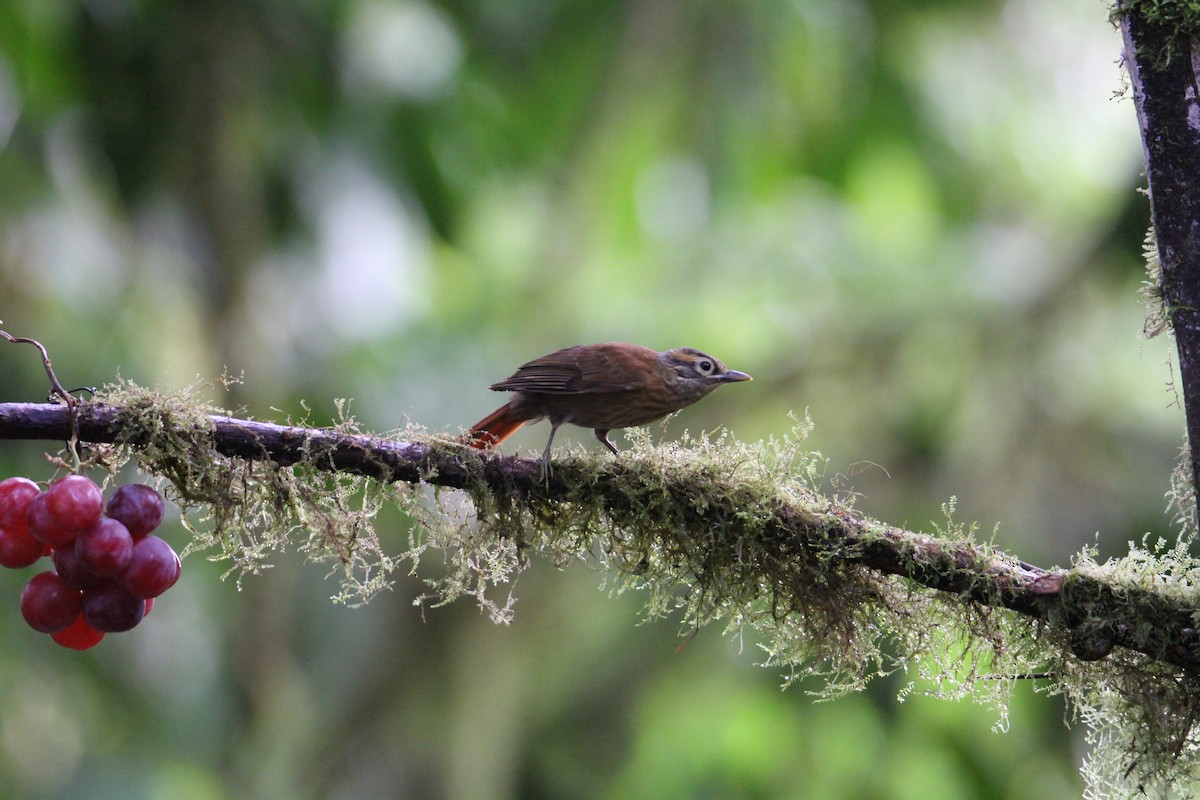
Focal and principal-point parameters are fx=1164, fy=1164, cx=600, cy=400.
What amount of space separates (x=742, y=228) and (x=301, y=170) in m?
3.15

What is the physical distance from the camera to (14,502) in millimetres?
2133

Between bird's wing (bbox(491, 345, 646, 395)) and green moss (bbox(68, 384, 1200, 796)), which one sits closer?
green moss (bbox(68, 384, 1200, 796))

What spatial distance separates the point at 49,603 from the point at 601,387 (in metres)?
1.91

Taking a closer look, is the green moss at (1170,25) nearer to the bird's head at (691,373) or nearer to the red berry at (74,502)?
the bird's head at (691,373)

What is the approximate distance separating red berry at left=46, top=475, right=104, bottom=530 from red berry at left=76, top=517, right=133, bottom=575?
0.07 feet

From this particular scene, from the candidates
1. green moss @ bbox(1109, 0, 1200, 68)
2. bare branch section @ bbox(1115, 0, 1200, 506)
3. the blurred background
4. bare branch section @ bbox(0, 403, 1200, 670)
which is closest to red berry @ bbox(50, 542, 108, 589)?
bare branch section @ bbox(0, 403, 1200, 670)

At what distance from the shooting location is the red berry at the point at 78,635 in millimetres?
2213

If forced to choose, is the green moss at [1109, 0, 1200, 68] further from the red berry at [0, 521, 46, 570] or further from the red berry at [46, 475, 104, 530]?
the red berry at [0, 521, 46, 570]

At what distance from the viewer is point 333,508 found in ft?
8.69

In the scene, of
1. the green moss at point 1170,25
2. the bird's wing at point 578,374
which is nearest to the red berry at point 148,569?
the bird's wing at point 578,374

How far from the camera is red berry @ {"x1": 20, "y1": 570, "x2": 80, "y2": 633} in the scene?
6.89 ft

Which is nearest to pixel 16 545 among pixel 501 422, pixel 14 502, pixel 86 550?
pixel 14 502

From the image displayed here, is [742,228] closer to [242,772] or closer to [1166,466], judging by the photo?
[1166,466]

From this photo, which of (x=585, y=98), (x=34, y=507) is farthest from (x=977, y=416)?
(x=34, y=507)
